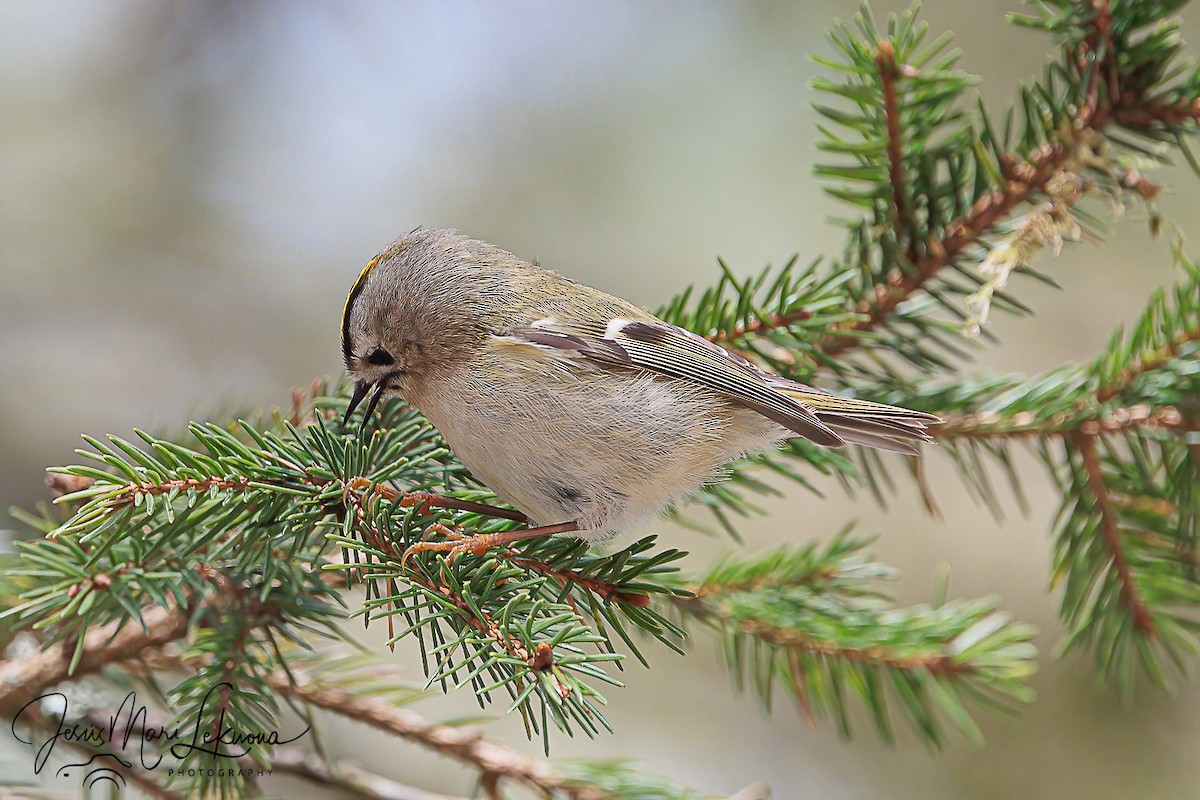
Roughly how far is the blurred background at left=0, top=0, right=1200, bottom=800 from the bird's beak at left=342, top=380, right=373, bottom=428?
1158 millimetres

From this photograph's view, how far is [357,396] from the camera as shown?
925 mm

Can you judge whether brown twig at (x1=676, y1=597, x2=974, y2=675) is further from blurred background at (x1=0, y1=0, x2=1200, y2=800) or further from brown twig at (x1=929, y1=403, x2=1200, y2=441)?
blurred background at (x1=0, y1=0, x2=1200, y2=800)

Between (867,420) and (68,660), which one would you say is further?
(867,420)

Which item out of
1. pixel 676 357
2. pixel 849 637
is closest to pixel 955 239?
pixel 676 357

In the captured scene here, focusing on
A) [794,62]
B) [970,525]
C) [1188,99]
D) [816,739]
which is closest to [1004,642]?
[1188,99]

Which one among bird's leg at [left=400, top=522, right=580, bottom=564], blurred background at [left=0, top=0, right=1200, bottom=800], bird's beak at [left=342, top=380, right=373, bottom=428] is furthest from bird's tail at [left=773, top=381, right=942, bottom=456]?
blurred background at [left=0, top=0, right=1200, bottom=800]

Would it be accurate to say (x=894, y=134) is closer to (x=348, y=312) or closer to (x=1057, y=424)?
(x=1057, y=424)

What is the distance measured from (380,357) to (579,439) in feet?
0.78

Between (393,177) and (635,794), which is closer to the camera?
(635,794)

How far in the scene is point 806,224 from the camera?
7.82ft

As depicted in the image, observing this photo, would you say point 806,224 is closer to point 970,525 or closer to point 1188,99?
point 970,525

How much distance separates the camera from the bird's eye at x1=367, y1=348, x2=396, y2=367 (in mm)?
949

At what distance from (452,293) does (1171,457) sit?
0.78 m

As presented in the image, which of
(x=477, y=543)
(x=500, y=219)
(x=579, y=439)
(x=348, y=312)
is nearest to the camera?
(x=477, y=543)
